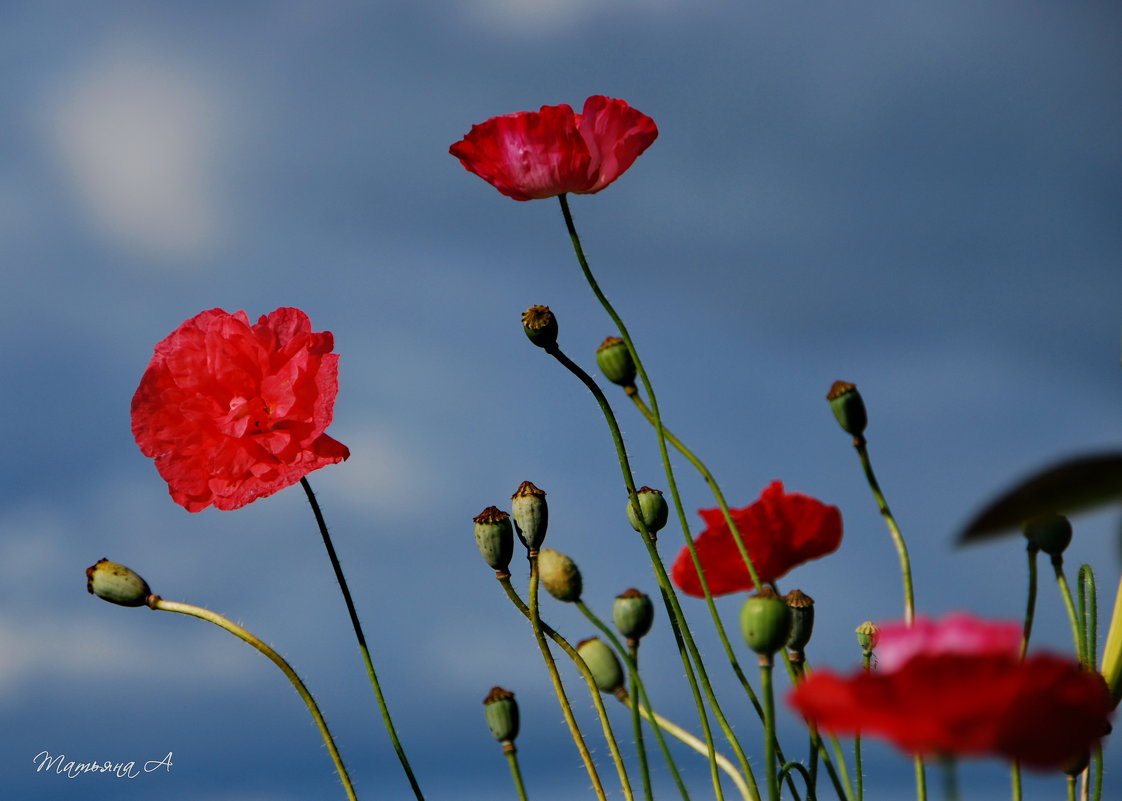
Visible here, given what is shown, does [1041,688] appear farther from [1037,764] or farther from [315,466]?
[315,466]

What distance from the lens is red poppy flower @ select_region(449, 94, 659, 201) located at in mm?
932

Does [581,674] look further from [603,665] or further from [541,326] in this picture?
[541,326]

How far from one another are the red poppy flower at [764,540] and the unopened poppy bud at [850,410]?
0.06m

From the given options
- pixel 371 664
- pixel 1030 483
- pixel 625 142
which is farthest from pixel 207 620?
pixel 1030 483

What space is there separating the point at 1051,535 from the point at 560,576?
38cm

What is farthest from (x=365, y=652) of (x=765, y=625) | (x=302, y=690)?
(x=765, y=625)

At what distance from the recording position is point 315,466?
95 cm

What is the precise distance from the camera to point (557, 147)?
0.93 m

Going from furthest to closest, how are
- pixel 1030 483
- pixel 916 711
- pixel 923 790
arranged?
pixel 923 790
pixel 1030 483
pixel 916 711

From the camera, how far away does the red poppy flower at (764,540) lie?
854mm

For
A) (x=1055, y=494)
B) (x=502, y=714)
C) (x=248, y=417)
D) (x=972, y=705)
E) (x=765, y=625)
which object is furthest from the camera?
(x=248, y=417)

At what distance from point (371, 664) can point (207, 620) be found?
0.13 meters

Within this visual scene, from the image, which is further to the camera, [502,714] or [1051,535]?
[1051,535]

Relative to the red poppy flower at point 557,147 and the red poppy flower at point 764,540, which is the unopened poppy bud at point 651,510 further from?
the red poppy flower at point 557,147
